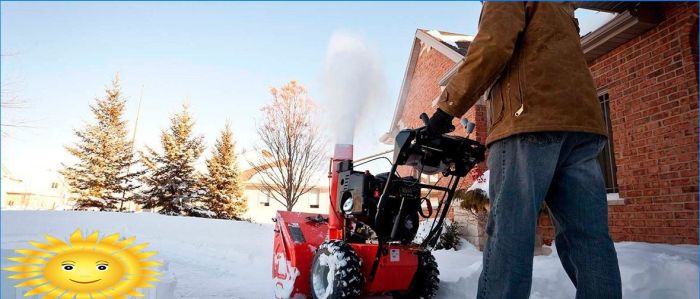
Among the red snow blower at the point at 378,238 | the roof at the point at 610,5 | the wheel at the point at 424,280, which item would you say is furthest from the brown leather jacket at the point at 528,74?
the roof at the point at 610,5

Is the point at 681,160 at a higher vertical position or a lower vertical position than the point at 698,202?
higher

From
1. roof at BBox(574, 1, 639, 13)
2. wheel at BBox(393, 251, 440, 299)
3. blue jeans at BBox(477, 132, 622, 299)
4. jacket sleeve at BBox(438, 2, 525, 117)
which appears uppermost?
roof at BBox(574, 1, 639, 13)

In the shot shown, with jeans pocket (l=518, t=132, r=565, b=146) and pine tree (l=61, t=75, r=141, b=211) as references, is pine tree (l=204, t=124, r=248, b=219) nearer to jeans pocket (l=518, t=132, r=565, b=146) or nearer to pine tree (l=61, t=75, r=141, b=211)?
pine tree (l=61, t=75, r=141, b=211)

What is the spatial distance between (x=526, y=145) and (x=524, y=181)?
145 mm

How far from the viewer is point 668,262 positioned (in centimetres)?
266

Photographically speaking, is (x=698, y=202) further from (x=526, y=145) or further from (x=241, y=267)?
(x=241, y=267)

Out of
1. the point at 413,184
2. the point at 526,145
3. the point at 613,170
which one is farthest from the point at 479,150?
the point at 613,170

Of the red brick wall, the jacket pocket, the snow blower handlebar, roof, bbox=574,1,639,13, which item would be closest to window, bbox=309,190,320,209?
the red brick wall

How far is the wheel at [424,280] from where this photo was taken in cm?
318

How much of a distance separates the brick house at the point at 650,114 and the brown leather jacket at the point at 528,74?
10.6 ft

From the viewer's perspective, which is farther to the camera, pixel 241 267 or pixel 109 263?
pixel 241 267

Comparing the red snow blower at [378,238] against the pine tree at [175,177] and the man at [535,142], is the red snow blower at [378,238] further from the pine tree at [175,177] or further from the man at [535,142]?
the pine tree at [175,177]

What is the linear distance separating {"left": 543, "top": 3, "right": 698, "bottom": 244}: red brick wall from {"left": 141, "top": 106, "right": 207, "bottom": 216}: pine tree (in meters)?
15.0

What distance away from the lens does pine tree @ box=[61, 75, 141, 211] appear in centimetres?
1667
